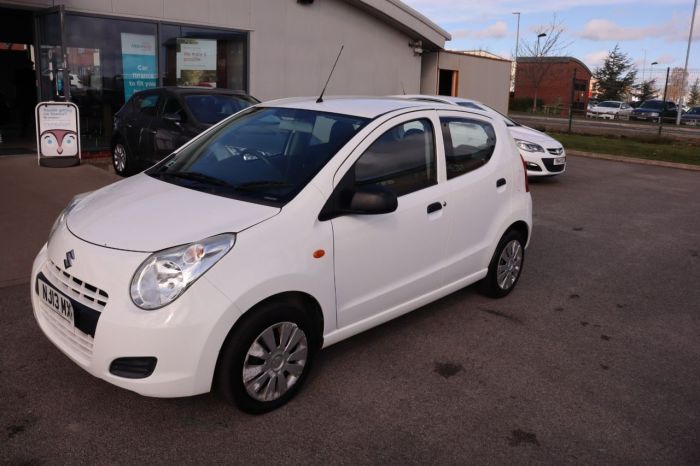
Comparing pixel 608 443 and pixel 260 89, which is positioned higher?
pixel 260 89

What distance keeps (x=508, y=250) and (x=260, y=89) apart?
10922 mm

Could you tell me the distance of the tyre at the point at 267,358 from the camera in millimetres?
3080

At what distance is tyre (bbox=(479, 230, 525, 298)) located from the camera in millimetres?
5062

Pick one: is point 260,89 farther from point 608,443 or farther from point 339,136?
point 608,443

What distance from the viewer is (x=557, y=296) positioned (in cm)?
549

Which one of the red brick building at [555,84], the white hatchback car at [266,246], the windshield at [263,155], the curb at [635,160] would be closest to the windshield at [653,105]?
the red brick building at [555,84]

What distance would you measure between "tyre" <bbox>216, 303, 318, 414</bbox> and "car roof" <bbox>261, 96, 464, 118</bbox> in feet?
4.85

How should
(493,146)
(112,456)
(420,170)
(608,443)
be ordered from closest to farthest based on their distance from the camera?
(112,456)
(608,443)
(420,170)
(493,146)

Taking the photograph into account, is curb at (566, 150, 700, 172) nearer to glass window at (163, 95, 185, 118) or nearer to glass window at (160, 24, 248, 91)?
glass window at (160, 24, 248, 91)

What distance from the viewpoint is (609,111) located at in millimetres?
42062

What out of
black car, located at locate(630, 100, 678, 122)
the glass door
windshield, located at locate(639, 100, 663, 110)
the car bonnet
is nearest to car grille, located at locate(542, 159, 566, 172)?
the car bonnet

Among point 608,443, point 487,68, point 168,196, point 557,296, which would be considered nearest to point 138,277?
point 168,196

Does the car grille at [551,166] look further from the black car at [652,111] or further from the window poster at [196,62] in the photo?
the black car at [652,111]

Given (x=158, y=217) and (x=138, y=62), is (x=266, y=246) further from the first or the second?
(x=138, y=62)
